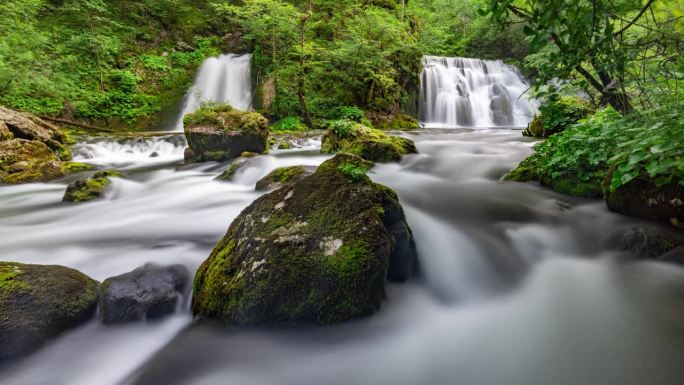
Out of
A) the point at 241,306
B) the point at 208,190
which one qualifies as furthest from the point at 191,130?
the point at 241,306

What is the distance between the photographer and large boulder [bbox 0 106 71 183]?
788 cm

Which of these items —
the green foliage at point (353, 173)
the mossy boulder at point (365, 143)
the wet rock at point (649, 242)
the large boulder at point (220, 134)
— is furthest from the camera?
the large boulder at point (220, 134)

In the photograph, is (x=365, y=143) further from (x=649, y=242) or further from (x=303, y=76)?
(x=303, y=76)

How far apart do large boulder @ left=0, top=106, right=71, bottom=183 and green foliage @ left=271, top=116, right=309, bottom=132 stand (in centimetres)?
771

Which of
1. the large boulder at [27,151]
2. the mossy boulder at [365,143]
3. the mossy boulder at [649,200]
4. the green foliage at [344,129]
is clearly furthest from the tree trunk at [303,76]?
the mossy boulder at [649,200]

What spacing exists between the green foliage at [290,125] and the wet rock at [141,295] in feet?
43.0

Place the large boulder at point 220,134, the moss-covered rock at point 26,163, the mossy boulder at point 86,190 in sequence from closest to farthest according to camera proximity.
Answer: the mossy boulder at point 86,190, the moss-covered rock at point 26,163, the large boulder at point 220,134

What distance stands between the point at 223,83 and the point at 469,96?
43.5 ft

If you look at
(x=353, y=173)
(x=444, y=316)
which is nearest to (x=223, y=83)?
(x=353, y=173)

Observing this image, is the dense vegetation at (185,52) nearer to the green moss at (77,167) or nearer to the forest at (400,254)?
the green moss at (77,167)

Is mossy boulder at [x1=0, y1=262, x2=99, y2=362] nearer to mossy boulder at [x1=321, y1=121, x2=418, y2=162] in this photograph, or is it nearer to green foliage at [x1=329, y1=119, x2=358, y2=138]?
mossy boulder at [x1=321, y1=121, x2=418, y2=162]

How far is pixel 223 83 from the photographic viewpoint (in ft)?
61.4

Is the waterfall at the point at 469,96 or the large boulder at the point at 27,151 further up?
the waterfall at the point at 469,96

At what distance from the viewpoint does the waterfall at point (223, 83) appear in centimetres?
1762
